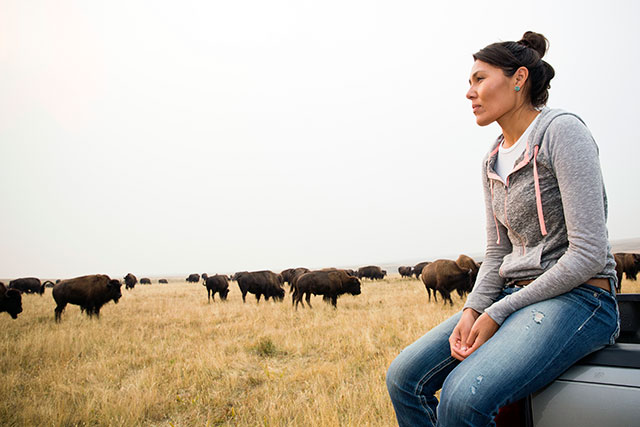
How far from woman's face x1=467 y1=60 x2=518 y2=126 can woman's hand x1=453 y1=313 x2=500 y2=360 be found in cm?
113

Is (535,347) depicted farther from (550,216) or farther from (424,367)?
(550,216)

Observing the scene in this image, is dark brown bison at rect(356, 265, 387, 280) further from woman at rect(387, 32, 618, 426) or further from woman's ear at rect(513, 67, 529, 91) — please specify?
woman's ear at rect(513, 67, 529, 91)

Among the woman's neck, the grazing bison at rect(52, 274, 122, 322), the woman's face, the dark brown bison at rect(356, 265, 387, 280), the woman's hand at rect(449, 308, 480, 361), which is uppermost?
the woman's face

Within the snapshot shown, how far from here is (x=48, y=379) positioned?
5.57 meters

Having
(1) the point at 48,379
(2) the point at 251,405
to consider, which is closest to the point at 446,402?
(2) the point at 251,405

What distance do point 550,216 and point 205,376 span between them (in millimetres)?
5542

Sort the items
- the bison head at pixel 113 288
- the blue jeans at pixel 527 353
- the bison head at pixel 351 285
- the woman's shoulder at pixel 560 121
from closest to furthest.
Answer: the blue jeans at pixel 527 353, the woman's shoulder at pixel 560 121, the bison head at pixel 113 288, the bison head at pixel 351 285

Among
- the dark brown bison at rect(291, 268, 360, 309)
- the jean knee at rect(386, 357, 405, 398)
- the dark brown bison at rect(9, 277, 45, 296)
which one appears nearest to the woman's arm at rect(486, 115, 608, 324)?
the jean knee at rect(386, 357, 405, 398)

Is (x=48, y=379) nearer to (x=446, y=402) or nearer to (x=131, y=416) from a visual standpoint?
(x=131, y=416)

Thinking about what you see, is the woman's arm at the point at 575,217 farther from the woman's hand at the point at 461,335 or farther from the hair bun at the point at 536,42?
the hair bun at the point at 536,42

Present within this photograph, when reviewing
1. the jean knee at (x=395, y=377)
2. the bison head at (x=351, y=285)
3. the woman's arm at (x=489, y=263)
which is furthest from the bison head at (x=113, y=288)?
the woman's arm at (x=489, y=263)

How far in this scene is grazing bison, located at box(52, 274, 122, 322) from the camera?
12.3 m

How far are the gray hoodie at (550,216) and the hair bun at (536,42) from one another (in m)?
0.42

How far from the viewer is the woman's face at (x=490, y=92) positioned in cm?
178
